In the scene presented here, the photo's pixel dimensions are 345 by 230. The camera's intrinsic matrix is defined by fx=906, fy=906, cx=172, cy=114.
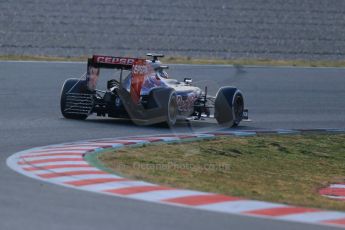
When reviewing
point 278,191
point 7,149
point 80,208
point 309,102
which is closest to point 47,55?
point 309,102

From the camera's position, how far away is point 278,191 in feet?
36.1

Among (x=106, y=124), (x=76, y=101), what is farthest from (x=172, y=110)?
(x=76, y=101)

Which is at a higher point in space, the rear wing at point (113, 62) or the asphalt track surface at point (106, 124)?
the rear wing at point (113, 62)

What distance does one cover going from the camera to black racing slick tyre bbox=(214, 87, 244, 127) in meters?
17.3

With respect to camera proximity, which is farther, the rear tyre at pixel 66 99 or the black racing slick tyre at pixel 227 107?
the black racing slick tyre at pixel 227 107

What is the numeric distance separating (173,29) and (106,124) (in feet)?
54.5

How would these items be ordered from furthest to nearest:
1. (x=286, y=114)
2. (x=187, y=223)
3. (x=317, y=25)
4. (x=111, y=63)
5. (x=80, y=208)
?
(x=317, y=25) < (x=286, y=114) < (x=111, y=63) < (x=80, y=208) < (x=187, y=223)

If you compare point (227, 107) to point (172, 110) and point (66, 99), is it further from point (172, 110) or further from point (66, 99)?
point (66, 99)

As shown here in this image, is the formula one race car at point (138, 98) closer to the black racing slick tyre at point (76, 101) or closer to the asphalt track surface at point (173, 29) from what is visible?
the black racing slick tyre at point (76, 101)

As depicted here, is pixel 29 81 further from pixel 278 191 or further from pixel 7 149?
pixel 278 191

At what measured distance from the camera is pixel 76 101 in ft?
55.4

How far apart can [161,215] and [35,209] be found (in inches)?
45.3

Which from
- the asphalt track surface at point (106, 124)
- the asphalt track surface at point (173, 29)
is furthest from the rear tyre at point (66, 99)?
the asphalt track surface at point (173, 29)

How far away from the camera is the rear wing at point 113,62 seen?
54.6 feet
